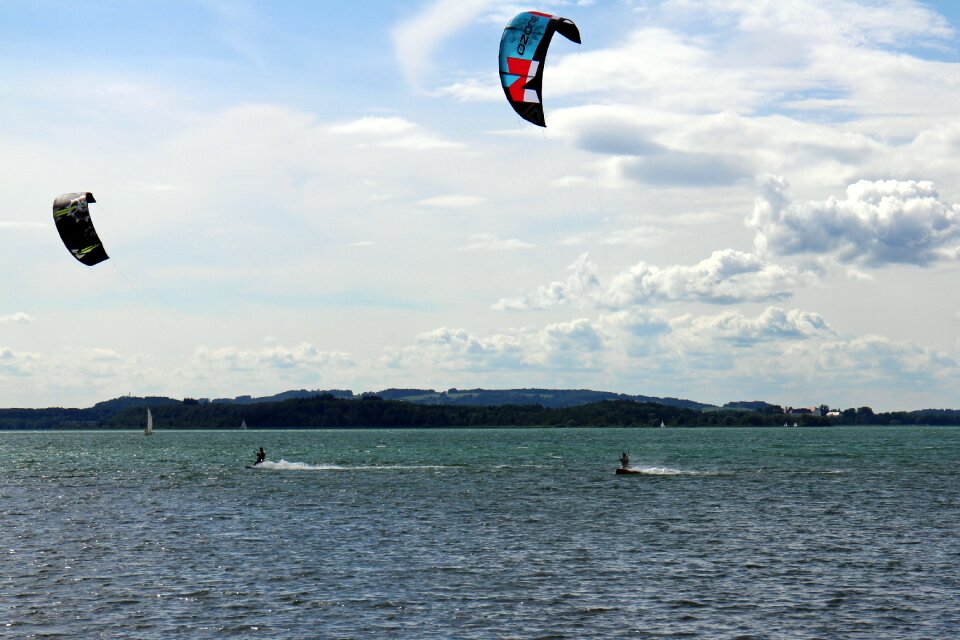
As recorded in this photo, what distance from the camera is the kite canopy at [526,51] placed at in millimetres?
46188

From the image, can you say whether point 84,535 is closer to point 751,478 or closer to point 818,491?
point 818,491

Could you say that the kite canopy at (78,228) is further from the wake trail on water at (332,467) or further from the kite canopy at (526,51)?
the wake trail on water at (332,467)

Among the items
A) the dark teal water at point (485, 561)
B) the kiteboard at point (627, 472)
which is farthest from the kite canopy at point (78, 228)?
the kiteboard at point (627, 472)

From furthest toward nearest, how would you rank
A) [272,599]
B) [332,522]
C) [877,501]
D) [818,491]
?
[818,491] → [877,501] → [332,522] → [272,599]

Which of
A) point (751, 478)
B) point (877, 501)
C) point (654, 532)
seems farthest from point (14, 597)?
point (751, 478)

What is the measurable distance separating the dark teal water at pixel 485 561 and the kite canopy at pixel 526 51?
1856cm

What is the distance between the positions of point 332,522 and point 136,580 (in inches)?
740

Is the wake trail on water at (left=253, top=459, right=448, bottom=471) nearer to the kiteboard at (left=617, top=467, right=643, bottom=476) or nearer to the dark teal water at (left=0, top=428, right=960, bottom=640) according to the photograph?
the kiteboard at (left=617, top=467, right=643, bottom=476)

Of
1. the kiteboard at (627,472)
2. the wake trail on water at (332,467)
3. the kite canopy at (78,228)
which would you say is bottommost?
the wake trail on water at (332,467)

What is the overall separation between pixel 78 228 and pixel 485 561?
2553 centimetres

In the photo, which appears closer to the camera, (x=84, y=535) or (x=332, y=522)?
(x=84, y=535)

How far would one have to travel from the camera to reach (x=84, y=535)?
171 feet

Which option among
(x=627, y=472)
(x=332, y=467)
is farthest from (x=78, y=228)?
(x=332, y=467)

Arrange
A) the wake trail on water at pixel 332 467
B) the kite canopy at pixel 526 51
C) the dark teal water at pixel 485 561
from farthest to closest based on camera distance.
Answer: the wake trail on water at pixel 332 467
the kite canopy at pixel 526 51
the dark teal water at pixel 485 561
